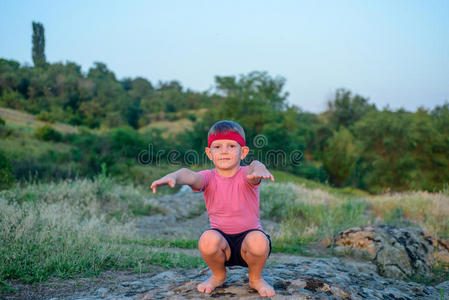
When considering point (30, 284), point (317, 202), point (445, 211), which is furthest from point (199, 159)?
point (30, 284)

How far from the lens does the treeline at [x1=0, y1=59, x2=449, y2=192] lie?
941 inches

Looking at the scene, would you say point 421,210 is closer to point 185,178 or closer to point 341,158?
point 185,178

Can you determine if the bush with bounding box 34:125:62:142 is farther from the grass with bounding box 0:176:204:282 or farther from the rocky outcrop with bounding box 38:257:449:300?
the rocky outcrop with bounding box 38:257:449:300

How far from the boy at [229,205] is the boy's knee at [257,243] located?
0.10ft

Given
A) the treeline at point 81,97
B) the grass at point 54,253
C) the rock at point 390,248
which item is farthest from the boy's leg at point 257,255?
the treeline at point 81,97

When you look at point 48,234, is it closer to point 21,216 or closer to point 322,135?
point 21,216

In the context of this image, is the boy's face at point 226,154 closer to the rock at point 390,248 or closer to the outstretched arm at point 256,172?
the outstretched arm at point 256,172

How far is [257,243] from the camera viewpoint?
3000mm

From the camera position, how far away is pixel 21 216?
5.63 metres

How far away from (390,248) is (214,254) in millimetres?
4532

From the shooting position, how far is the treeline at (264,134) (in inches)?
941

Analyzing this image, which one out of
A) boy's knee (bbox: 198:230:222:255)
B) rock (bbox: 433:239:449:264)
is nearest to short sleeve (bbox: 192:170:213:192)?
boy's knee (bbox: 198:230:222:255)

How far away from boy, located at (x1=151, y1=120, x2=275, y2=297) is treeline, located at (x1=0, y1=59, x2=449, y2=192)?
53.5 feet

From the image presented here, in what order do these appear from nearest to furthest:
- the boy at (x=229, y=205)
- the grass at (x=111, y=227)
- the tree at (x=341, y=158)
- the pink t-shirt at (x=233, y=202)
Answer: the boy at (x=229, y=205) < the pink t-shirt at (x=233, y=202) < the grass at (x=111, y=227) < the tree at (x=341, y=158)
